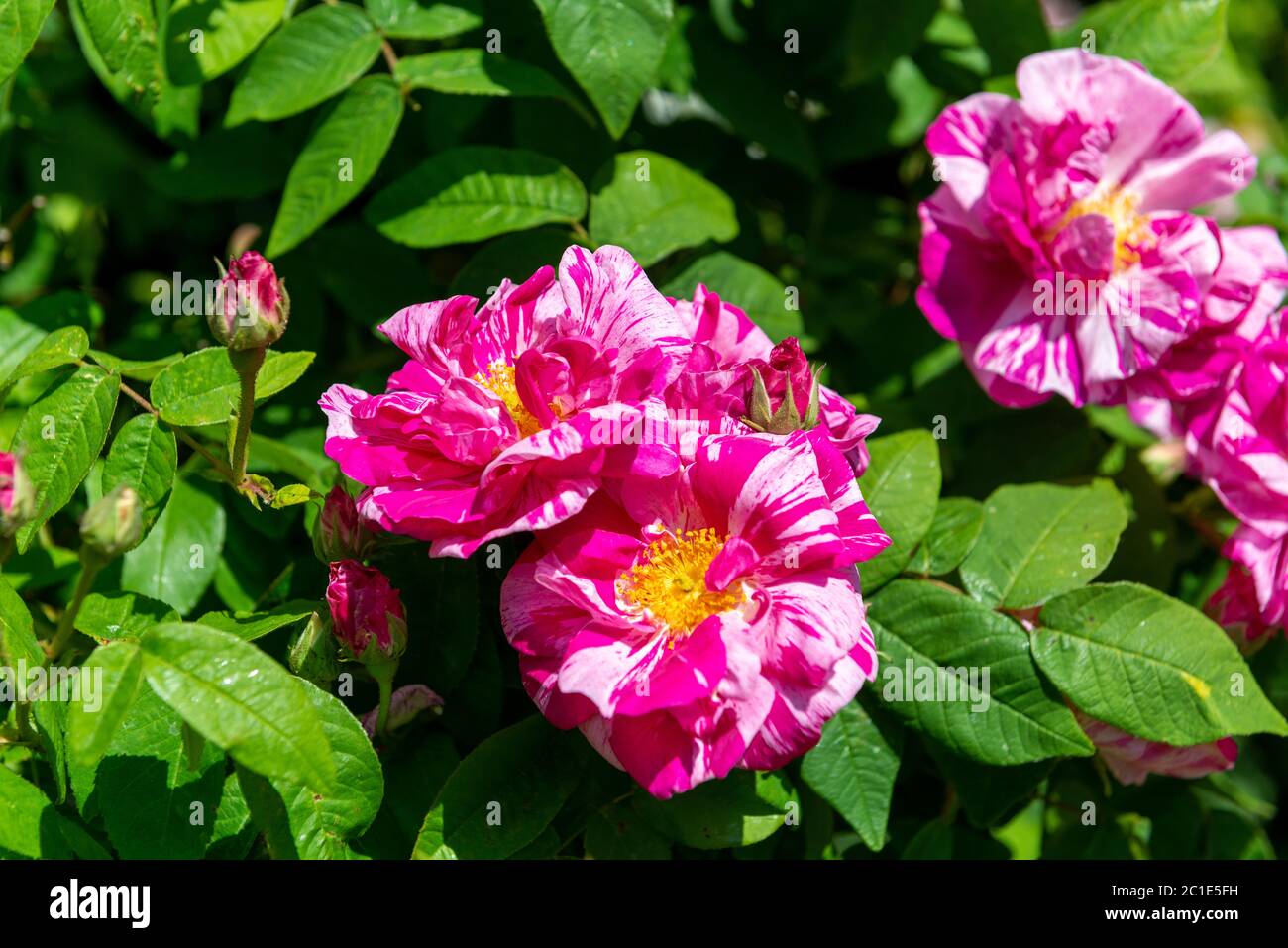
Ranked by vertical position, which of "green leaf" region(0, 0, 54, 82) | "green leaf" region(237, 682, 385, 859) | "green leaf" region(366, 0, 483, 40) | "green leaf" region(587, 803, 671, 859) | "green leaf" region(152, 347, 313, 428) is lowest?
"green leaf" region(587, 803, 671, 859)

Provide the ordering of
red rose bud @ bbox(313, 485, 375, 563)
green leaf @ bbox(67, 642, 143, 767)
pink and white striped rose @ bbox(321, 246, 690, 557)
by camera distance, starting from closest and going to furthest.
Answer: green leaf @ bbox(67, 642, 143, 767)
pink and white striped rose @ bbox(321, 246, 690, 557)
red rose bud @ bbox(313, 485, 375, 563)

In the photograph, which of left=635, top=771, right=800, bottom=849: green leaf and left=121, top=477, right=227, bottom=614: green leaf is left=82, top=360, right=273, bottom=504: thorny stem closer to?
left=121, top=477, right=227, bottom=614: green leaf

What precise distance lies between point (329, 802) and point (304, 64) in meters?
0.80

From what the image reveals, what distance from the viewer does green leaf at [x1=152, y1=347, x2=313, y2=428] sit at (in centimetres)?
111

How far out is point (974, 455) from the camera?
5.22 ft

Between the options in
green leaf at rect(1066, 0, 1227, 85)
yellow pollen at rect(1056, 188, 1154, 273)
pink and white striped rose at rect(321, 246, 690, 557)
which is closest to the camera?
pink and white striped rose at rect(321, 246, 690, 557)

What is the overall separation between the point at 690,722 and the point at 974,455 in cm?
79

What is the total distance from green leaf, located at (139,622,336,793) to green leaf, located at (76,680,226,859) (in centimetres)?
12

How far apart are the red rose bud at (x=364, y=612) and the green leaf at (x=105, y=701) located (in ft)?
0.52

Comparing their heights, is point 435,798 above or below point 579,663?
below

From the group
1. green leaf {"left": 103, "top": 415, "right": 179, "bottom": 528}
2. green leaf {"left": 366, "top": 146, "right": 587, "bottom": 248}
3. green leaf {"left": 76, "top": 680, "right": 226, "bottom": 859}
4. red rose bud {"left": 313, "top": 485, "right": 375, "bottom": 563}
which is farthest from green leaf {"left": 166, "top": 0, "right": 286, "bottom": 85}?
green leaf {"left": 76, "top": 680, "right": 226, "bottom": 859}

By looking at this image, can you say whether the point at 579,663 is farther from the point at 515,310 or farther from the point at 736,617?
the point at 515,310
